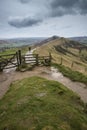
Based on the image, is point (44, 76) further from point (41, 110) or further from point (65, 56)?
point (65, 56)

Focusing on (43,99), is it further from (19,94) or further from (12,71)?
(12,71)

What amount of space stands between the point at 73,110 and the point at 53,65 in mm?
21547

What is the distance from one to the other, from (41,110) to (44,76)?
48.3 ft

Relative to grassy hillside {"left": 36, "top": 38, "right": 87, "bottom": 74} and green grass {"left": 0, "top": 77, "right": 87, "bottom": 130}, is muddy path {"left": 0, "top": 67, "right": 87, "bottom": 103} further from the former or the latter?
grassy hillside {"left": 36, "top": 38, "right": 87, "bottom": 74}

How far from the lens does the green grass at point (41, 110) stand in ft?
38.0

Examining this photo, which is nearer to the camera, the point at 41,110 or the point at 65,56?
the point at 41,110

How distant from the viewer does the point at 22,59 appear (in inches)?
1410

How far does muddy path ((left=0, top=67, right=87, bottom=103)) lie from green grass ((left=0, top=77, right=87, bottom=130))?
419cm

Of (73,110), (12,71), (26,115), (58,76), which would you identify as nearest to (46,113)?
(26,115)

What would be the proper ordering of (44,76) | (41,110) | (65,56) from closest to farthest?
(41,110) < (44,76) < (65,56)

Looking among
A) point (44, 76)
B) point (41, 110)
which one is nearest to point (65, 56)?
point (44, 76)

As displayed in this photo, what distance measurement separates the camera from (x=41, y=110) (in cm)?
1330

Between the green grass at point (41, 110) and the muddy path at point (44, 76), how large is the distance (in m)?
4.19

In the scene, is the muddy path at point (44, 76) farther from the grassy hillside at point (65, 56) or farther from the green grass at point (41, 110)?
the grassy hillside at point (65, 56)
